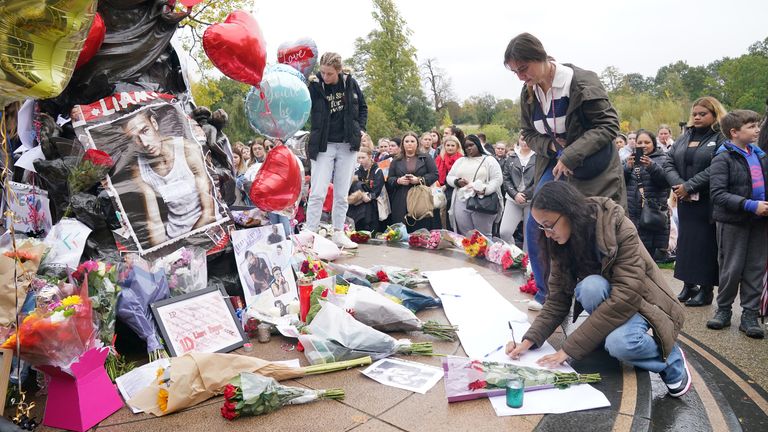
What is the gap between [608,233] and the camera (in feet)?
9.35

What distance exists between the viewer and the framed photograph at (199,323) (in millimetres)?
3201

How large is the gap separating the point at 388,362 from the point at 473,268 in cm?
264

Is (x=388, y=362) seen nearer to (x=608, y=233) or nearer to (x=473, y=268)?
(x=608, y=233)

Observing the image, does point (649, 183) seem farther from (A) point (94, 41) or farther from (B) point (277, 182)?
(A) point (94, 41)

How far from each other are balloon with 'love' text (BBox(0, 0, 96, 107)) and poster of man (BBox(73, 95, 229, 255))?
148cm

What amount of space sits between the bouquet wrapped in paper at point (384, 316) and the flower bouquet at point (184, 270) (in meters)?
0.99

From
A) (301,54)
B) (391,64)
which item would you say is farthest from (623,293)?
(391,64)

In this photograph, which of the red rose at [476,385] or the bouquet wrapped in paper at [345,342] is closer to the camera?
the red rose at [476,385]

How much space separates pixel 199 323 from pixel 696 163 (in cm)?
476

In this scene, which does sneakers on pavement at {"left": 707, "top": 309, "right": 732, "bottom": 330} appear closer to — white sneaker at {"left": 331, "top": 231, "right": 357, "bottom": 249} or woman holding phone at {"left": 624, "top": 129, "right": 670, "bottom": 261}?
woman holding phone at {"left": 624, "top": 129, "right": 670, "bottom": 261}

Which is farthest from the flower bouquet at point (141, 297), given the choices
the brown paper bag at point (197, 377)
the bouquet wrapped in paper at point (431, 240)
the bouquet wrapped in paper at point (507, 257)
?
the bouquet wrapped in paper at point (431, 240)

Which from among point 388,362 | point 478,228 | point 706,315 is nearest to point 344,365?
point 388,362

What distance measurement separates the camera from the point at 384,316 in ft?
11.7

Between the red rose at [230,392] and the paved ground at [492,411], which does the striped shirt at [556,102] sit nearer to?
the paved ground at [492,411]
